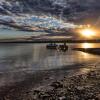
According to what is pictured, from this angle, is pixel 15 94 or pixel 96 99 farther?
pixel 15 94

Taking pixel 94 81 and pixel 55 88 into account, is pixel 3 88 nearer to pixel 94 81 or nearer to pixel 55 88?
pixel 55 88

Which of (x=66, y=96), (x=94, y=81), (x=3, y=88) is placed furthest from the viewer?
(x=94, y=81)

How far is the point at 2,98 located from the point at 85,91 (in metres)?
11.5

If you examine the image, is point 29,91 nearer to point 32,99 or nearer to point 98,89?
point 32,99

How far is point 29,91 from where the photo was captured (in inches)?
1581

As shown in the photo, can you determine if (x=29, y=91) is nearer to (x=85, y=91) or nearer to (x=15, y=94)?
(x=15, y=94)

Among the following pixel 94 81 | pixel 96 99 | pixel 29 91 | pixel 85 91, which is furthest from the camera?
pixel 94 81

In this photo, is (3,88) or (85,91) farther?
(3,88)

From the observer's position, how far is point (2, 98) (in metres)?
36.1

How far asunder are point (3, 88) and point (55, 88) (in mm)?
8785

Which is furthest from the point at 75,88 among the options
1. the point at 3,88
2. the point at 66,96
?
the point at 3,88

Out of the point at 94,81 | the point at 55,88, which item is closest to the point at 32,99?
the point at 55,88

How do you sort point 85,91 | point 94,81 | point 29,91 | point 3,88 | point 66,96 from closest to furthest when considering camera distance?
1. point 66,96
2. point 85,91
3. point 29,91
4. point 3,88
5. point 94,81

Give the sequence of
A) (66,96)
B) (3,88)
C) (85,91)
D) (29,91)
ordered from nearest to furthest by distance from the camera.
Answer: (66,96) < (85,91) < (29,91) < (3,88)
